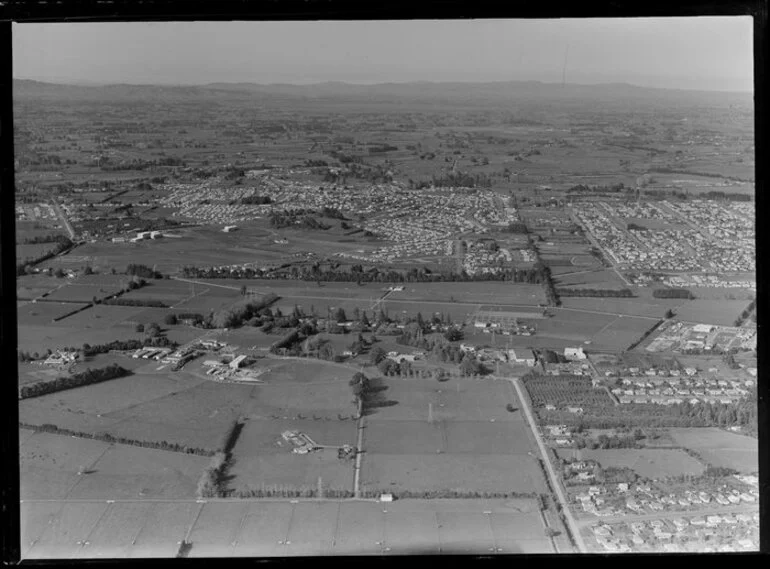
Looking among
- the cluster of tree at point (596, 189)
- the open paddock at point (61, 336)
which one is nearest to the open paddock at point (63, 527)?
the open paddock at point (61, 336)

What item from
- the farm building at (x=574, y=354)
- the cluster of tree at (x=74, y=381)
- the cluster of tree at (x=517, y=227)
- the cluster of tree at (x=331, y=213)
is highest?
the cluster of tree at (x=331, y=213)

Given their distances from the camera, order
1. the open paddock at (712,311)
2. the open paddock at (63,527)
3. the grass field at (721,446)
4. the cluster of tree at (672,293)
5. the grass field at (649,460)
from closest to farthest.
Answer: the open paddock at (63,527) < the grass field at (721,446) < the grass field at (649,460) < the open paddock at (712,311) < the cluster of tree at (672,293)

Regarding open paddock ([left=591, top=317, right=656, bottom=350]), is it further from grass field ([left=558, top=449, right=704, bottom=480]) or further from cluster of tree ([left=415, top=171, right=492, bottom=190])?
cluster of tree ([left=415, top=171, right=492, bottom=190])

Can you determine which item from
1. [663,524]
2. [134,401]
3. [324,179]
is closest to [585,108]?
[324,179]

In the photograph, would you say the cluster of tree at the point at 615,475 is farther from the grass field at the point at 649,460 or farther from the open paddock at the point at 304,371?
the open paddock at the point at 304,371

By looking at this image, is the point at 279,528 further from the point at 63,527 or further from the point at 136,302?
the point at 136,302
